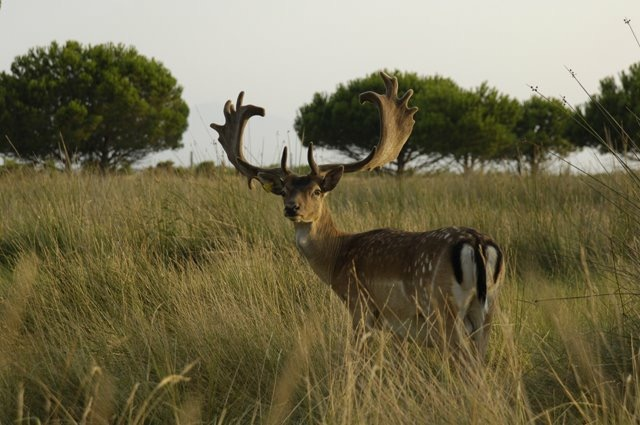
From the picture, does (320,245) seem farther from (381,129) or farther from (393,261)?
(381,129)

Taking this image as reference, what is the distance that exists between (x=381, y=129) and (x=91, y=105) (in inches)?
1286

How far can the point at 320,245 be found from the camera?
18.1 feet

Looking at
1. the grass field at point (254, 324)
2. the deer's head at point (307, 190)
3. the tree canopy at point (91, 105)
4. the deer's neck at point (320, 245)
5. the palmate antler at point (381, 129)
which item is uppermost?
the tree canopy at point (91, 105)

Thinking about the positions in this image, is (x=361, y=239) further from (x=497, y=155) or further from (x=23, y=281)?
(x=497, y=155)

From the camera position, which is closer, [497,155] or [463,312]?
[463,312]

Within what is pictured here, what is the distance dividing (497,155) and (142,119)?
1636cm

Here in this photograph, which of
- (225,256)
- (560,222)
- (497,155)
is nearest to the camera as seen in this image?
(225,256)

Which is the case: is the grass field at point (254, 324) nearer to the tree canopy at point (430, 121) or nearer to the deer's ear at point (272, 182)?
the deer's ear at point (272, 182)

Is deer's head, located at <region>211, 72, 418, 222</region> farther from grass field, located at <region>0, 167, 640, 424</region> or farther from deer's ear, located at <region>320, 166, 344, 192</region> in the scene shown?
grass field, located at <region>0, 167, 640, 424</region>

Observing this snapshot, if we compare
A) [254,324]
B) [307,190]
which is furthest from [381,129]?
[254,324]

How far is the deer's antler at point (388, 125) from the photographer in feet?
19.6

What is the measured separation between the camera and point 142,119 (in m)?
38.2

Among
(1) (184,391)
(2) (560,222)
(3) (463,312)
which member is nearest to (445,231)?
(3) (463,312)

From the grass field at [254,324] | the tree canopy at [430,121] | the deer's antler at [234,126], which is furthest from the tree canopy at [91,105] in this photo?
the deer's antler at [234,126]
